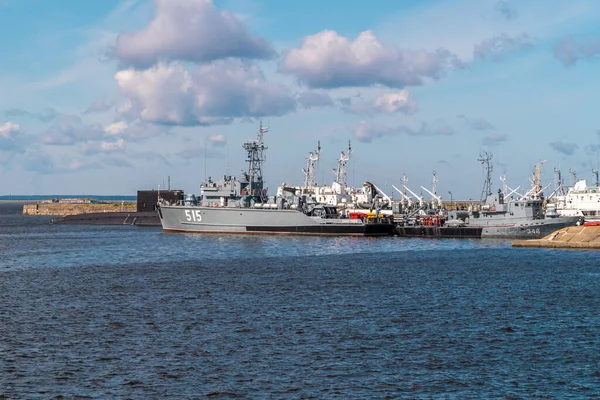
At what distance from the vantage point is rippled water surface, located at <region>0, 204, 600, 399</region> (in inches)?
938

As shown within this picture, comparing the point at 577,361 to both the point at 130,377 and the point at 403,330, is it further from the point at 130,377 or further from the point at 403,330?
the point at 130,377

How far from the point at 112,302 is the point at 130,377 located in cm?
1756

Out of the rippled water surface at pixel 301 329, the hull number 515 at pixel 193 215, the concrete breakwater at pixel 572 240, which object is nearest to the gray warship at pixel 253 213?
the hull number 515 at pixel 193 215

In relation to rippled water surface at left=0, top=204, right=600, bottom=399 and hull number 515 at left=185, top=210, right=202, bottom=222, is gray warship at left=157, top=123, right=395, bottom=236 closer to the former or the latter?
A: hull number 515 at left=185, top=210, right=202, bottom=222

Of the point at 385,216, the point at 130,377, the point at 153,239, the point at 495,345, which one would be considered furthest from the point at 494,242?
the point at 130,377

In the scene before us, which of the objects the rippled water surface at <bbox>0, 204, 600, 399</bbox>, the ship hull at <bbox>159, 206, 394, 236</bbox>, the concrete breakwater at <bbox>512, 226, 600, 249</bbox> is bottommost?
the rippled water surface at <bbox>0, 204, 600, 399</bbox>

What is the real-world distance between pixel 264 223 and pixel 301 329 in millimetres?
69129

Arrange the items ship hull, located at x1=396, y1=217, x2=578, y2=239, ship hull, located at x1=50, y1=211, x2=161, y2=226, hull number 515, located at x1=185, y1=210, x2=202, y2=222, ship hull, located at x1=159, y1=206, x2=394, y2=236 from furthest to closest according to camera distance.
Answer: ship hull, located at x1=50, y1=211, x2=161, y2=226 < hull number 515, located at x1=185, y1=210, x2=202, y2=222 < ship hull, located at x1=159, y1=206, x2=394, y2=236 < ship hull, located at x1=396, y1=217, x2=578, y2=239

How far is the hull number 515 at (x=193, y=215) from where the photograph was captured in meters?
106

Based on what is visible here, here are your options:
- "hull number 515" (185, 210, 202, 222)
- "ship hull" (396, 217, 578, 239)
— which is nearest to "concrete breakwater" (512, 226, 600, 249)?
"ship hull" (396, 217, 578, 239)

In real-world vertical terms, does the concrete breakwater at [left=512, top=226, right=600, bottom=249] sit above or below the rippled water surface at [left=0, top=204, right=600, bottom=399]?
above

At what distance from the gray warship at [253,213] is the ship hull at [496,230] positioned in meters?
4.06

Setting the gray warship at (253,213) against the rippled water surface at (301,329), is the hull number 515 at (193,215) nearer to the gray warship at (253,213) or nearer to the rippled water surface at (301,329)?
the gray warship at (253,213)

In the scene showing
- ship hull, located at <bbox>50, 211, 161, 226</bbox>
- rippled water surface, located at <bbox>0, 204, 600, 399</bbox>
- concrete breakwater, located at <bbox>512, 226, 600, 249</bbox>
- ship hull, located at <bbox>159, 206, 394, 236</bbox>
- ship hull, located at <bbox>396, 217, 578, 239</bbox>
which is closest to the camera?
rippled water surface, located at <bbox>0, 204, 600, 399</bbox>
